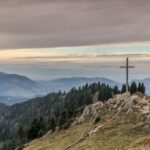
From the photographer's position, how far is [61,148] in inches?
2795

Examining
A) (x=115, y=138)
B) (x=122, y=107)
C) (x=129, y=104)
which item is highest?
(x=129, y=104)

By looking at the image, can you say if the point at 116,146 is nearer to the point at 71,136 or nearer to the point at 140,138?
the point at 140,138

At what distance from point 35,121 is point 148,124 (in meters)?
69.5

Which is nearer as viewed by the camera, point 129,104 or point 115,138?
point 115,138

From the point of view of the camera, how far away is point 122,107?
85375mm

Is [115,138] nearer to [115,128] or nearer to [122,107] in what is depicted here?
[115,128]

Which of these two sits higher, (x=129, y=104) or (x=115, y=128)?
(x=129, y=104)

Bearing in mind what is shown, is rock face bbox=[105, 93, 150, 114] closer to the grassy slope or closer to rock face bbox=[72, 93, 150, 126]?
rock face bbox=[72, 93, 150, 126]

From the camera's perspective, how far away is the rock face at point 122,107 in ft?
265

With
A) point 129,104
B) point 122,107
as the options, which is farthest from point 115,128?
point 122,107

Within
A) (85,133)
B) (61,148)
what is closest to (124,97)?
(85,133)

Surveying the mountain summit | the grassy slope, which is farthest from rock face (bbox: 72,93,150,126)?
the grassy slope

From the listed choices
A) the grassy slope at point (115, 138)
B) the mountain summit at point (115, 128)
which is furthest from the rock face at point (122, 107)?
the grassy slope at point (115, 138)

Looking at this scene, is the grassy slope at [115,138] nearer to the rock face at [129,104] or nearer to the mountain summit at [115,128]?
the mountain summit at [115,128]
